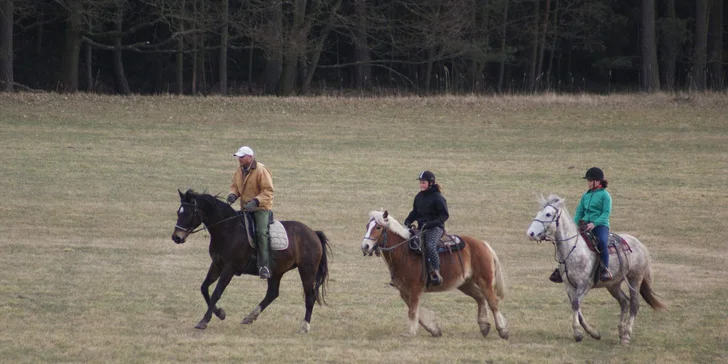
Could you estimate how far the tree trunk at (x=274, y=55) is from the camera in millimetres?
41531

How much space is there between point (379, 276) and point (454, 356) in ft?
21.0

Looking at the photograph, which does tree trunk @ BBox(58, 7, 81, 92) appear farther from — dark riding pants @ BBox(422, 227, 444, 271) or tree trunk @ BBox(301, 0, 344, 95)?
dark riding pants @ BBox(422, 227, 444, 271)

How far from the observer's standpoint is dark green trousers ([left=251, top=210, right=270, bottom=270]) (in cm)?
1287

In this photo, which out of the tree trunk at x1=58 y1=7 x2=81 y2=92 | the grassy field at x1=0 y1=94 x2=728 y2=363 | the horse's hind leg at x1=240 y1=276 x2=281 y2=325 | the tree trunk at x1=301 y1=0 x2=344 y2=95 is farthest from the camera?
the tree trunk at x1=301 y1=0 x2=344 y2=95

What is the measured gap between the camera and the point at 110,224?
22375 mm

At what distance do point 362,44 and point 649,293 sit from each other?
3534cm

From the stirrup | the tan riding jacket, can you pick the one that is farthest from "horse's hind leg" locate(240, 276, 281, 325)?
the tan riding jacket

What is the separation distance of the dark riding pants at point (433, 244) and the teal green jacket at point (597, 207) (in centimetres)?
188

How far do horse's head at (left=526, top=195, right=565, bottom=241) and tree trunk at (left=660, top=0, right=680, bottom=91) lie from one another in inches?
1596

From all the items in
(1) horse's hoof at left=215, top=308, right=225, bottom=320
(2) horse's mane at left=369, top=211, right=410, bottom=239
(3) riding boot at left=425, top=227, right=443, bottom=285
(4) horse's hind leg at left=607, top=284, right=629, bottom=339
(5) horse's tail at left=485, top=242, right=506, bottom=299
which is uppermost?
(2) horse's mane at left=369, top=211, right=410, bottom=239

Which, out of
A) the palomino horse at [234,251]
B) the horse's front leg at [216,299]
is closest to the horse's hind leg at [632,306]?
the palomino horse at [234,251]

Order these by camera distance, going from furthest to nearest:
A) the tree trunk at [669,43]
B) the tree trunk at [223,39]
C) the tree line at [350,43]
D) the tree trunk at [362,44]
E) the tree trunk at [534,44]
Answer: the tree trunk at [534,44] < the tree trunk at [669,43] < the tree trunk at [362,44] < the tree trunk at [223,39] < the tree line at [350,43]

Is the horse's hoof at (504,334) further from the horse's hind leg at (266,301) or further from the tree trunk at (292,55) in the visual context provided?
the tree trunk at (292,55)

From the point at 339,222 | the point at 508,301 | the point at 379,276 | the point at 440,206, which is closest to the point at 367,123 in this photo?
the point at 339,222
